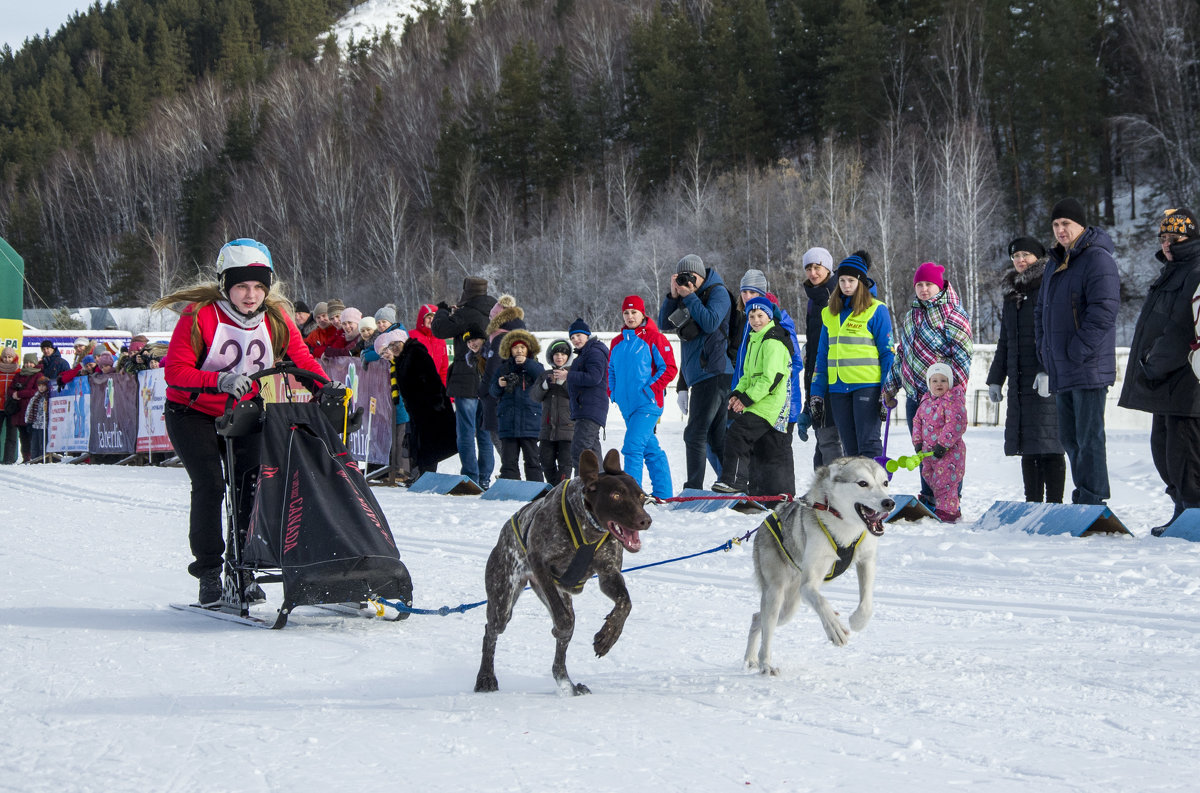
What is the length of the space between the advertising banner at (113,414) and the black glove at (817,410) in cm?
1133

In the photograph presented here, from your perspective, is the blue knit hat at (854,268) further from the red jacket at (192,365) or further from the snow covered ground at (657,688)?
the red jacket at (192,365)

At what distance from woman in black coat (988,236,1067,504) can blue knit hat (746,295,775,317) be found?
159 cm

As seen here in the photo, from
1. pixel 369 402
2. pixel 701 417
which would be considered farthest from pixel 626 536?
pixel 369 402

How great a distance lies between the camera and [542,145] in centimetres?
5278

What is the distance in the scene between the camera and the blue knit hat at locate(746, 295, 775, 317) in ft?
27.4

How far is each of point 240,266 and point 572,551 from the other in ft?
8.32

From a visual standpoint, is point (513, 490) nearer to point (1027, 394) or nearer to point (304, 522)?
point (1027, 394)

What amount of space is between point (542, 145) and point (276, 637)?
4962 centimetres

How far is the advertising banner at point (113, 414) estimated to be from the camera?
16438mm

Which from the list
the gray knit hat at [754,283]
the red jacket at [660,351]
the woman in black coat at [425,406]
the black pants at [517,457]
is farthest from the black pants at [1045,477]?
the woman in black coat at [425,406]

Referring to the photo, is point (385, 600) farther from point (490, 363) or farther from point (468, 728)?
point (490, 363)

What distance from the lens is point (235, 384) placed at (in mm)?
4922

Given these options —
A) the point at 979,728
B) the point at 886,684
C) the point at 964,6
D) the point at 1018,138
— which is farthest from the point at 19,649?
the point at 964,6

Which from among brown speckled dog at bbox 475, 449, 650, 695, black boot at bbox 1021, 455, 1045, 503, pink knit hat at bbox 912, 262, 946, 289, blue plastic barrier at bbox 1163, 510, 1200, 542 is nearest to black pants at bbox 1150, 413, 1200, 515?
blue plastic barrier at bbox 1163, 510, 1200, 542
